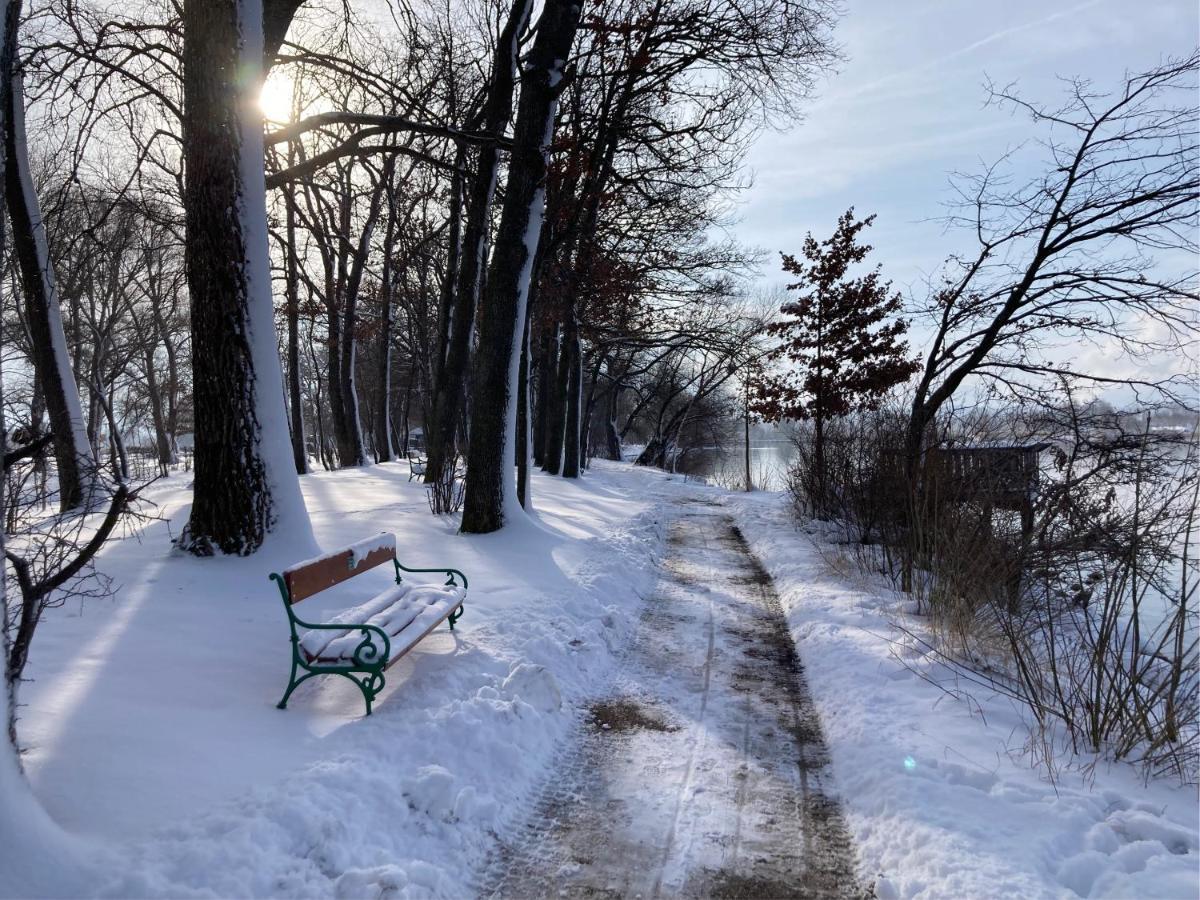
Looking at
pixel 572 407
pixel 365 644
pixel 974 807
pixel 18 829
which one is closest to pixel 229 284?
pixel 365 644

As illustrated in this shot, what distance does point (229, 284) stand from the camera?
6.12m

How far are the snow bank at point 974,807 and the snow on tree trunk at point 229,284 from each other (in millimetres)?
5129

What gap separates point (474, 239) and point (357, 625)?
9.00 meters

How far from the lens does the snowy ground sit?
9.33ft

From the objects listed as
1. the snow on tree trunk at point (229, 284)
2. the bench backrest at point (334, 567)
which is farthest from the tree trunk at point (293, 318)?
the bench backrest at point (334, 567)

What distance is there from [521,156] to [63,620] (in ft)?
23.4

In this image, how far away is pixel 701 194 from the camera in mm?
15992

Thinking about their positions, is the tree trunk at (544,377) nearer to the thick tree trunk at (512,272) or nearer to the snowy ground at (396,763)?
the thick tree trunk at (512,272)

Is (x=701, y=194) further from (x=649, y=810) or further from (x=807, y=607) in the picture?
(x=649, y=810)

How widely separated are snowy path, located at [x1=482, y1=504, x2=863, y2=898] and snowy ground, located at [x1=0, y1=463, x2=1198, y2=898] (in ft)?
0.53

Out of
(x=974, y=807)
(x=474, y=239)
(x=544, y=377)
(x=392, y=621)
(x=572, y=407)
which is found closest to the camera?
(x=974, y=807)

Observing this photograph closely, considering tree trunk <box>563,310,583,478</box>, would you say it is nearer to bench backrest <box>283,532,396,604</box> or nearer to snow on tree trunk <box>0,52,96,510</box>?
snow on tree trunk <box>0,52,96,510</box>

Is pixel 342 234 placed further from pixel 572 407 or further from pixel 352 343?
pixel 572 407

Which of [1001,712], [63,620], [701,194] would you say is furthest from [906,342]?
[63,620]
